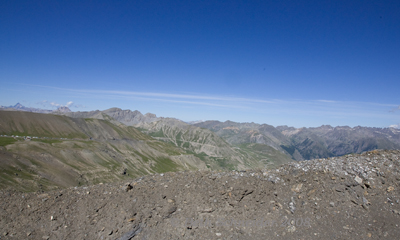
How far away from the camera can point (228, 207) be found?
13594 millimetres

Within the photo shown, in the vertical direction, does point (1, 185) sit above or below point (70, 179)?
above

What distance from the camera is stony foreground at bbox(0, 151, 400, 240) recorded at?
11953 millimetres

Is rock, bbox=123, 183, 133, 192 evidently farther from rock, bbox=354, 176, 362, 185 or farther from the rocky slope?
the rocky slope

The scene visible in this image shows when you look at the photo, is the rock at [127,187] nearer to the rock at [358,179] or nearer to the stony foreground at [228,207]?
the stony foreground at [228,207]

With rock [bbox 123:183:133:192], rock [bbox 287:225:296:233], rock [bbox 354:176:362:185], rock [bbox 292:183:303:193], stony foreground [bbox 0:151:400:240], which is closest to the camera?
stony foreground [bbox 0:151:400:240]

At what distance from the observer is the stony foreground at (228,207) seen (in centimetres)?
1195

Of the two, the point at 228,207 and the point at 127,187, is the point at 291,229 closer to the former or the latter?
the point at 228,207

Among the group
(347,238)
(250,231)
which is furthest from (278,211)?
(347,238)

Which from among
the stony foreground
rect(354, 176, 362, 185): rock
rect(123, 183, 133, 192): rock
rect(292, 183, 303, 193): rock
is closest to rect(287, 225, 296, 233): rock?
the stony foreground

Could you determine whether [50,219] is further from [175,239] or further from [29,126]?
[29,126]

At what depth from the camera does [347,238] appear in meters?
11.4

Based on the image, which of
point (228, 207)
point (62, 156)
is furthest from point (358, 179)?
point (62, 156)

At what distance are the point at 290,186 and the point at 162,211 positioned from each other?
927cm

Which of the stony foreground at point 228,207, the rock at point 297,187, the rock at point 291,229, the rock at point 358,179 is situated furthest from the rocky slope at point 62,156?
the rock at point 358,179
